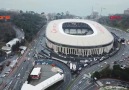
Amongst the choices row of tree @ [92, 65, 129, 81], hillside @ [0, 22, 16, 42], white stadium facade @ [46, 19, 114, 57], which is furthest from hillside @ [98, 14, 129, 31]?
row of tree @ [92, 65, 129, 81]

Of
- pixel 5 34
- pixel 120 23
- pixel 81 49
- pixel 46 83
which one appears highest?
pixel 5 34

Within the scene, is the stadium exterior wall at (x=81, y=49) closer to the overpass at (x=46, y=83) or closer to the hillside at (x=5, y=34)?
the overpass at (x=46, y=83)

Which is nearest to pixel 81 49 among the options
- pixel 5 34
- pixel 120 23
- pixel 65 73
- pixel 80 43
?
pixel 80 43

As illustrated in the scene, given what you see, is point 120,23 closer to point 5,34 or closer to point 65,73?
point 5,34

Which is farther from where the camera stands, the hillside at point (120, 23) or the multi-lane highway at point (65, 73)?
the hillside at point (120, 23)

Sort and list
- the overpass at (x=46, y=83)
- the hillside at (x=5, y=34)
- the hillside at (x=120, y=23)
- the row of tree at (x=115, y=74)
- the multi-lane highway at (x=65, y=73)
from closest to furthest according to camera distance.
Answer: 1. the overpass at (x=46, y=83)
2. the multi-lane highway at (x=65, y=73)
3. the row of tree at (x=115, y=74)
4. the hillside at (x=5, y=34)
5. the hillside at (x=120, y=23)

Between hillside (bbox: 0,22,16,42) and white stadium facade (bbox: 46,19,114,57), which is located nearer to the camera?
white stadium facade (bbox: 46,19,114,57)

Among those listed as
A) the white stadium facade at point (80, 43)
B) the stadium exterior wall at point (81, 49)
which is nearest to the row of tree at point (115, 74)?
the stadium exterior wall at point (81, 49)

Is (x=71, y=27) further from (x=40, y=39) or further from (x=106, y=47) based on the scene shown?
(x=106, y=47)

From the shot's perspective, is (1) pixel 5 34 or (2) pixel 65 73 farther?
(1) pixel 5 34

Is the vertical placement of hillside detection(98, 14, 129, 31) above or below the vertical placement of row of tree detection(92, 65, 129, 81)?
below

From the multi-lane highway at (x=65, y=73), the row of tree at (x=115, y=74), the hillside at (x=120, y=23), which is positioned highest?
the row of tree at (x=115, y=74)

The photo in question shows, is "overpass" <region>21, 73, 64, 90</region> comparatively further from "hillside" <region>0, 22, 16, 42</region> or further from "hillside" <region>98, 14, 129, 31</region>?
"hillside" <region>98, 14, 129, 31</region>
